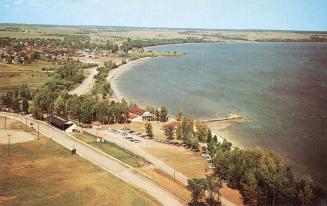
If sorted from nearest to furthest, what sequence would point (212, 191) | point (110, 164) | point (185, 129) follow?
point (212, 191) → point (110, 164) → point (185, 129)

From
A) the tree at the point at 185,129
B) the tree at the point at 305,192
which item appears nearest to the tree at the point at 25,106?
the tree at the point at 185,129

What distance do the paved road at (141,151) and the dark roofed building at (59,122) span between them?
114 inches

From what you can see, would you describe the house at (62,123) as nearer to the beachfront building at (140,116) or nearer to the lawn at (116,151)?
the lawn at (116,151)

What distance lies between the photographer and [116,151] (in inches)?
2046

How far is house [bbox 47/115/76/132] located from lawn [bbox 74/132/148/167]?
180 centimetres

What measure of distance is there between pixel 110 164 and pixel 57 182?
7.38 m

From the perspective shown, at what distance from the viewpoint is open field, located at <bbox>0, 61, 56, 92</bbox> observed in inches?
3910

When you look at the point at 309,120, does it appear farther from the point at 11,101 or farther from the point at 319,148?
the point at 11,101

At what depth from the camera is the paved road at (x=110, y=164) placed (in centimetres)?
3816

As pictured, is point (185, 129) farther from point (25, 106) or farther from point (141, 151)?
point (25, 106)

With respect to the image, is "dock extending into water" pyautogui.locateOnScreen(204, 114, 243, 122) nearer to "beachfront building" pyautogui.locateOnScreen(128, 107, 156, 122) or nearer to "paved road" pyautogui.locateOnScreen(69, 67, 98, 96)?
"beachfront building" pyautogui.locateOnScreen(128, 107, 156, 122)

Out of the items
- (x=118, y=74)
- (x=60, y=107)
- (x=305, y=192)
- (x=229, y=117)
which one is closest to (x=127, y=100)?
(x=60, y=107)

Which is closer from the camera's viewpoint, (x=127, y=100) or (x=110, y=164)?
(x=110, y=164)

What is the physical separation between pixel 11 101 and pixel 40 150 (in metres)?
27.1
